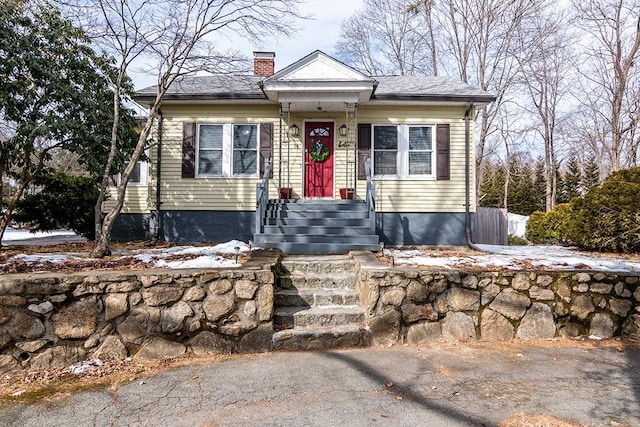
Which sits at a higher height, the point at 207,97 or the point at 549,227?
the point at 207,97

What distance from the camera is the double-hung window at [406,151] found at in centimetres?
898

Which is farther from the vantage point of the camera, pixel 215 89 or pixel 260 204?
pixel 215 89

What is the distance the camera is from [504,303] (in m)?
4.14

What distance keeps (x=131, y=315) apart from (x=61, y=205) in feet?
21.7

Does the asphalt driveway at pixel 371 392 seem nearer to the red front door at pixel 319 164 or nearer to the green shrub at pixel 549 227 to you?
the red front door at pixel 319 164

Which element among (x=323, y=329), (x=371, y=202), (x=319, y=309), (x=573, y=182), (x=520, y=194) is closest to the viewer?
(x=323, y=329)

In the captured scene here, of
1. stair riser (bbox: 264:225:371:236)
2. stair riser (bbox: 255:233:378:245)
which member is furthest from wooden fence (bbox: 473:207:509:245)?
stair riser (bbox: 255:233:378:245)

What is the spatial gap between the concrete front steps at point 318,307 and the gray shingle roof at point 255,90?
453 cm

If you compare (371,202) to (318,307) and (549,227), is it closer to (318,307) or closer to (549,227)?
(318,307)

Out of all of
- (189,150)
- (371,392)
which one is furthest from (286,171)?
(371,392)

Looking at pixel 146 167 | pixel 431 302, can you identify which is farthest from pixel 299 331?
pixel 146 167

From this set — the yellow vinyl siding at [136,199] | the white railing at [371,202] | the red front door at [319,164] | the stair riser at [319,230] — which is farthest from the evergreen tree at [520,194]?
the yellow vinyl siding at [136,199]

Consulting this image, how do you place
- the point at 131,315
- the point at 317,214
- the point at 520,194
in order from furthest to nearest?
the point at 520,194, the point at 317,214, the point at 131,315

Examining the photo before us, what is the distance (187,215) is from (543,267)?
24.4 feet
